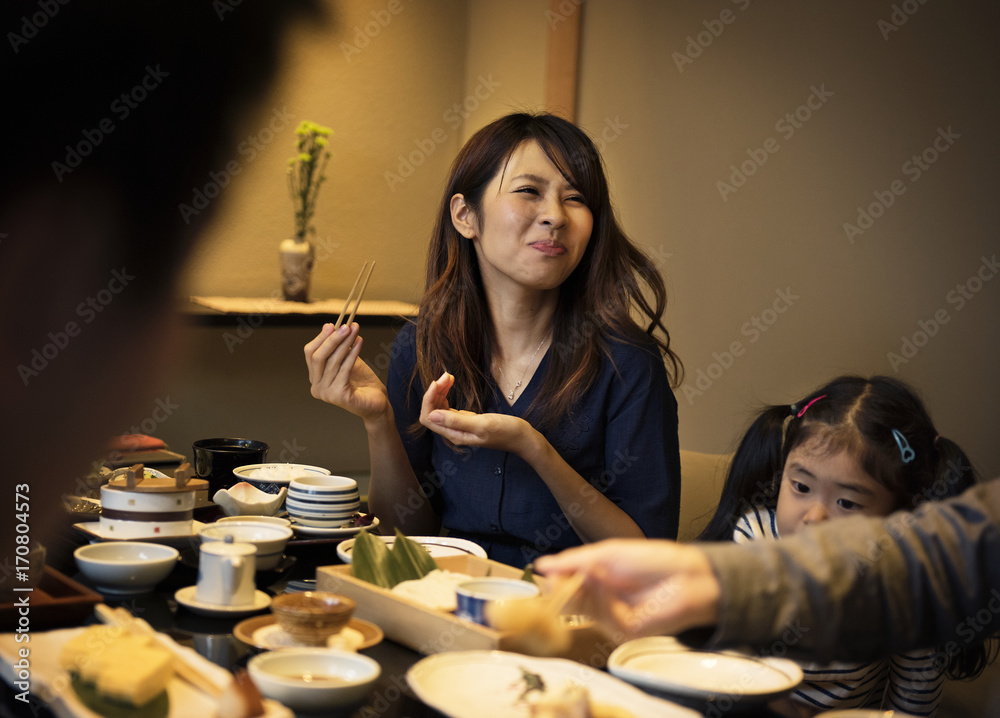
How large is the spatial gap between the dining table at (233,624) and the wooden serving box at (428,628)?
0.08 feet

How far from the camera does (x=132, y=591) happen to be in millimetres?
1218

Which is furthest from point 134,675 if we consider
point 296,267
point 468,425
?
point 296,267

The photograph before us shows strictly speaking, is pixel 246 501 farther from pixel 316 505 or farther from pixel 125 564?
pixel 125 564

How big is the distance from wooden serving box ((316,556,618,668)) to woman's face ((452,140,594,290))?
2.83 feet

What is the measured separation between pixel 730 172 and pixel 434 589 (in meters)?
2.64

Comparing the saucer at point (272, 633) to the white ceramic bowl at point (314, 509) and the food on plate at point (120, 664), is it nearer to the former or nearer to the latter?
the food on plate at point (120, 664)

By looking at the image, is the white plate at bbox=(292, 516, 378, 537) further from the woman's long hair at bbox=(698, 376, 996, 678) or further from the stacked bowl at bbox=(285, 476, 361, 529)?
the woman's long hair at bbox=(698, 376, 996, 678)

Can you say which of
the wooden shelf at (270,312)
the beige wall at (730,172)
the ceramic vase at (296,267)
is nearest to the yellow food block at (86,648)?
the beige wall at (730,172)

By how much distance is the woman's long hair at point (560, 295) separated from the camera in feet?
6.26

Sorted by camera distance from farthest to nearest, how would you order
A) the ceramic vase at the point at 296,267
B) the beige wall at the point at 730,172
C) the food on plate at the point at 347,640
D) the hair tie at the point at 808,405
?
the ceramic vase at the point at 296,267
the beige wall at the point at 730,172
the hair tie at the point at 808,405
the food on plate at the point at 347,640

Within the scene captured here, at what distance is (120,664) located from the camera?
2.65 ft

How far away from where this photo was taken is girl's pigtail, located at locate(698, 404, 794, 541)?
1822mm

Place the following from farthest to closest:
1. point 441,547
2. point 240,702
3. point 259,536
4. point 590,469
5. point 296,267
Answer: point 296,267
point 590,469
point 441,547
point 259,536
point 240,702

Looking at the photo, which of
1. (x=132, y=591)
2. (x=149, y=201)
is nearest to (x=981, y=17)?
(x=132, y=591)
